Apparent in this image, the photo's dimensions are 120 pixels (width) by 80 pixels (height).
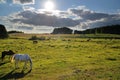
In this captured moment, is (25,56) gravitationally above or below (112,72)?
above

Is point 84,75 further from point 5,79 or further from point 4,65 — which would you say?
point 4,65

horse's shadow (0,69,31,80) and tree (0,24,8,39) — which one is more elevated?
tree (0,24,8,39)

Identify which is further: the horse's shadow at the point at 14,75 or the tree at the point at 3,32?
the tree at the point at 3,32

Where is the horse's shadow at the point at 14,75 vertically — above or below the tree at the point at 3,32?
below

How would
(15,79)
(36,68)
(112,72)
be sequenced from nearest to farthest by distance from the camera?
(15,79), (112,72), (36,68)

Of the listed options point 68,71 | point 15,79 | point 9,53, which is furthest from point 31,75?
point 9,53

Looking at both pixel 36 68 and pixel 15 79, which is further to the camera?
pixel 36 68

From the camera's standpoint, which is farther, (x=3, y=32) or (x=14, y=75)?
(x=3, y=32)

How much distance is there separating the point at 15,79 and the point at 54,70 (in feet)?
19.0

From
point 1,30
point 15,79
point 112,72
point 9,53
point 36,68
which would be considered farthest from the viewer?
point 1,30

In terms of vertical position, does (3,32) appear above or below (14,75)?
above

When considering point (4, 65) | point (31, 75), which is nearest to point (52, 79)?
point (31, 75)

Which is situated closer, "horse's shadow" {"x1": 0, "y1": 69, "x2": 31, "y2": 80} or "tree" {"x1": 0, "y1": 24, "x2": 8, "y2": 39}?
"horse's shadow" {"x1": 0, "y1": 69, "x2": 31, "y2": 80}

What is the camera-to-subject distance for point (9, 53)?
36438 mm
